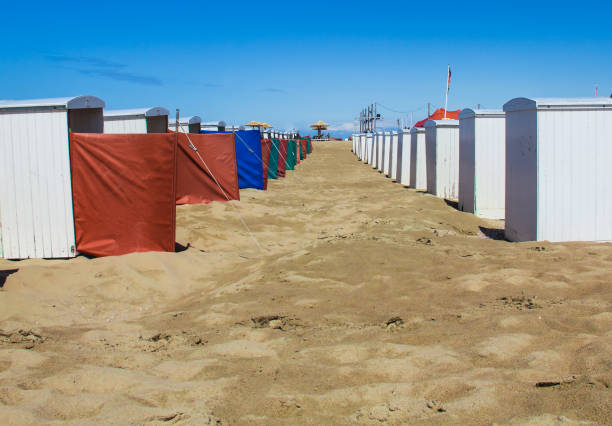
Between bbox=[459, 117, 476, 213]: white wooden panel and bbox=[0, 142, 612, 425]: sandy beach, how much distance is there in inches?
145

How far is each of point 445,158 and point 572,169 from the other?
687cm

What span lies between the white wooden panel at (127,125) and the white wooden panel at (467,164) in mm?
6845

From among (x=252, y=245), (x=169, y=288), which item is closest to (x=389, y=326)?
(x=169, y=288)

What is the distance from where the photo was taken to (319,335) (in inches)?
173

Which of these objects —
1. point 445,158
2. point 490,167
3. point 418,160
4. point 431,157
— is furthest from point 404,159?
point 490,167

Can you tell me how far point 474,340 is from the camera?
396cm

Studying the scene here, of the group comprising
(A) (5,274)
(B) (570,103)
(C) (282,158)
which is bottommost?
(A) (5,274)

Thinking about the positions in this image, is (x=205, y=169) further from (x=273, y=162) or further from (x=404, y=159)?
(x=273, y=162)

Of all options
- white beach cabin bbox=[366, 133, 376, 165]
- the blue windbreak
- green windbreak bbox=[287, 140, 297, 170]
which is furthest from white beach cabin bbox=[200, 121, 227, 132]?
white beach cabin bbox=[366, 133, 376, 165]

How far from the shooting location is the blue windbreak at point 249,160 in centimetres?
1673

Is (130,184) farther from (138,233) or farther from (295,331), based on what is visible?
(295,331)

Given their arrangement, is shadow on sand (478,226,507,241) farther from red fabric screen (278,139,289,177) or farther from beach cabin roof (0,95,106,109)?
red fabric screen (278,139,289,177)

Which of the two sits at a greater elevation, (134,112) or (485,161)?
(134,112)

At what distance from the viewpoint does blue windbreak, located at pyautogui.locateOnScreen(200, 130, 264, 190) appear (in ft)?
54.9
